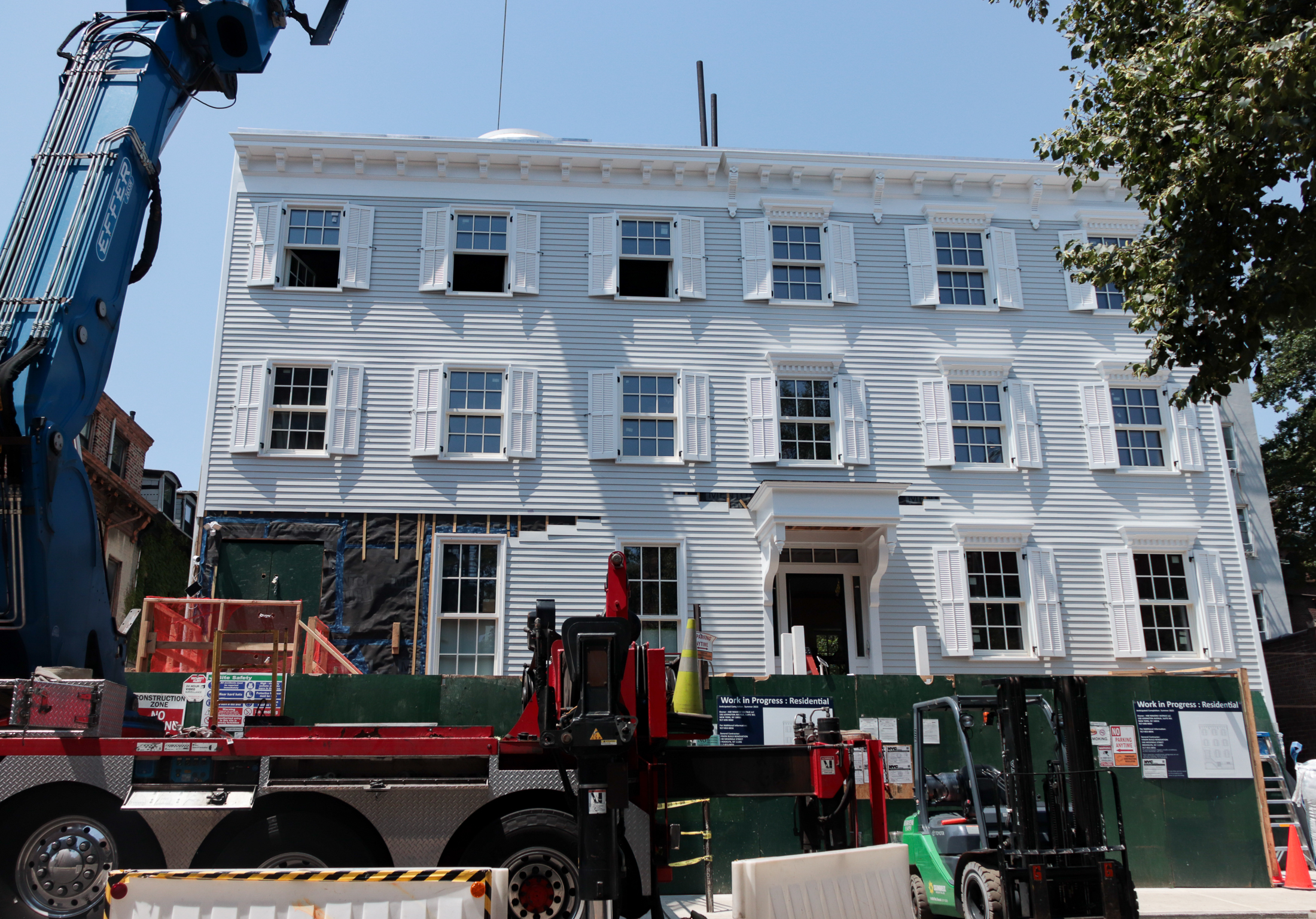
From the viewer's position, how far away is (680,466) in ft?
55.6

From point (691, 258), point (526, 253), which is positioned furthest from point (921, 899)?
point (526, 253)

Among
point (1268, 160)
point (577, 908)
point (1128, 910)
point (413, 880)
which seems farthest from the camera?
point (1268, 160)

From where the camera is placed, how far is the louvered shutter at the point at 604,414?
16.9m

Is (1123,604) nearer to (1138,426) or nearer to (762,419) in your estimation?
(1138,426)

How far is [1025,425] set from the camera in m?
17.7

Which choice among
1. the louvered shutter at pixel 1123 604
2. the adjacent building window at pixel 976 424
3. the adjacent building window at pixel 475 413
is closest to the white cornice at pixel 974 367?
the adjacent building window at pixel 976 424

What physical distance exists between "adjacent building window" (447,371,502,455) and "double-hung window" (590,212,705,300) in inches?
96.9

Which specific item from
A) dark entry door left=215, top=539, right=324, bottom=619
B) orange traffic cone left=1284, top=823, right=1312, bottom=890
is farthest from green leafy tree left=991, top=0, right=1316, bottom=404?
dark entry door left=215, top=539, right=324, bottom=619

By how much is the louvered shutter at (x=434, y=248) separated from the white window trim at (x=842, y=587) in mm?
7512

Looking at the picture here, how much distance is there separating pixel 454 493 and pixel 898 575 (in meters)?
7.45

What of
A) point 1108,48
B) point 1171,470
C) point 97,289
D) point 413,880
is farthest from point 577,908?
point 1171,470

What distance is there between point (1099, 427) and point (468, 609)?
11.4 m

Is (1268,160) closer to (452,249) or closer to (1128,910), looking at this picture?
(1128,910)

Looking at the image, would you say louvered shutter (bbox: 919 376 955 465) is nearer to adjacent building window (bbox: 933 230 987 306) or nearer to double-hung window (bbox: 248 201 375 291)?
adjacent building window (bbox: 933 230 987 306)
